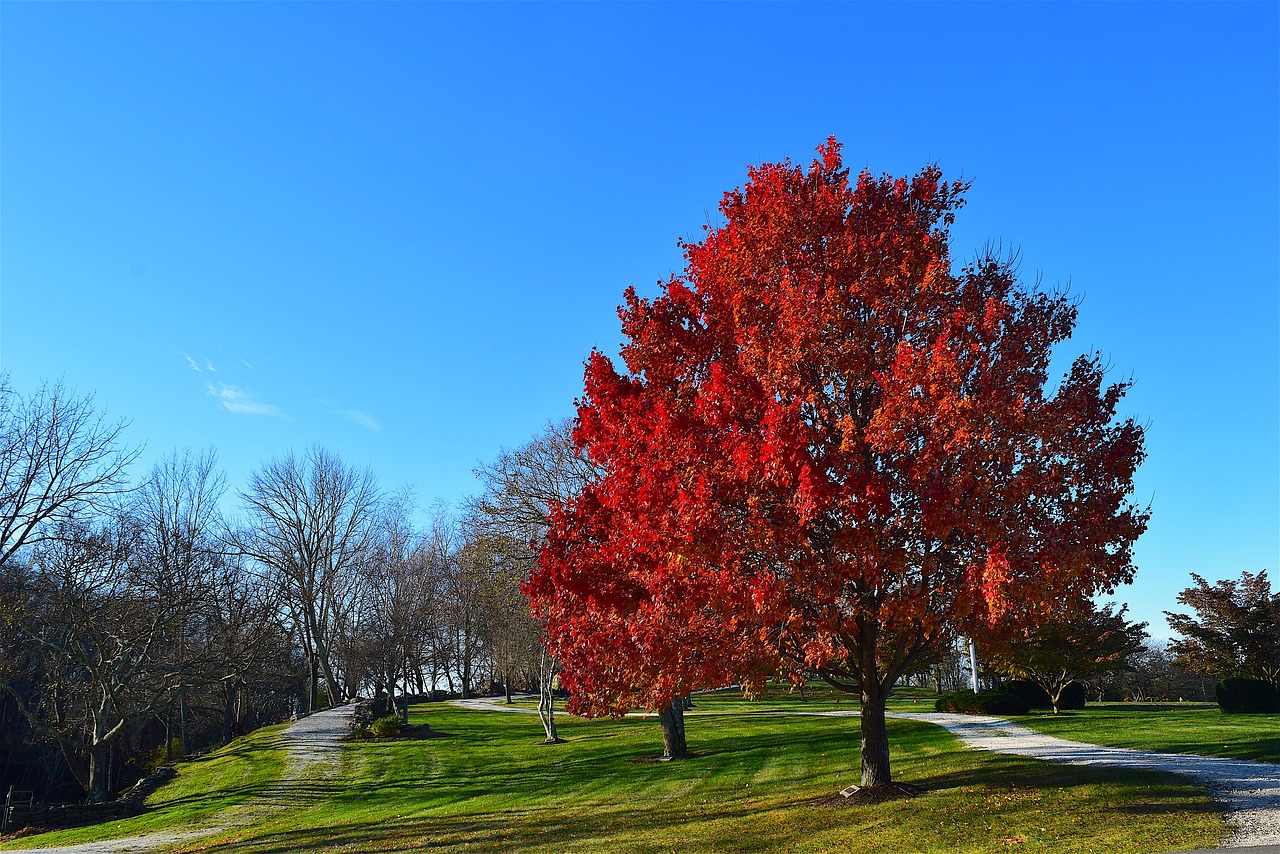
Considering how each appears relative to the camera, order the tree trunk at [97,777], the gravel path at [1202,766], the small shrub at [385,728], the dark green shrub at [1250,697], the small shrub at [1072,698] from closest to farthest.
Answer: the gravel path at [1202,766] < the tree trunk at [97,777] < the dark green shrub at [1250,697] < the small shrub at [385,728] < the small shrub at [1072,698]

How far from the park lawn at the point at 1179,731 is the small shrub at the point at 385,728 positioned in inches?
878

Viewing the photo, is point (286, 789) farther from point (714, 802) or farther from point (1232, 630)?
point (1232, 630)

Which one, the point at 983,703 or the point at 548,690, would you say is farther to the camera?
the point at 983,703

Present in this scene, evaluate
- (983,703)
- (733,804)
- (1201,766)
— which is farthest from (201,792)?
(983,703)

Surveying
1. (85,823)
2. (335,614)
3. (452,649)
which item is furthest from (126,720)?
(452,649)

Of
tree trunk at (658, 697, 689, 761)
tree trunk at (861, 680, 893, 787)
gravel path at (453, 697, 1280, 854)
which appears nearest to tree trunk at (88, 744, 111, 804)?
tree trunk at (658, 697, 689, 761)

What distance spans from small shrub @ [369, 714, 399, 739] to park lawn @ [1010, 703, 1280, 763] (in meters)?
22.3

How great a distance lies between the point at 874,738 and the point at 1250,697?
72.1 ft

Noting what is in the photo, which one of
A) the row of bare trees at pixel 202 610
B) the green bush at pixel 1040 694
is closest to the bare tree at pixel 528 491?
the row of bare trees at pixel 202 610

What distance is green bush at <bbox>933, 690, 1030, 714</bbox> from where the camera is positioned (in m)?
28.3

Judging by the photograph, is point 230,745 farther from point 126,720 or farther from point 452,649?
point 452,649

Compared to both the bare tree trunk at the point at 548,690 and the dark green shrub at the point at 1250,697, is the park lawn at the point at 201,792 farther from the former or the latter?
the dark green shrub at the point at 1250,697

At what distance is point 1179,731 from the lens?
20.2 m

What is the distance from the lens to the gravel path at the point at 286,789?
1673 cm
